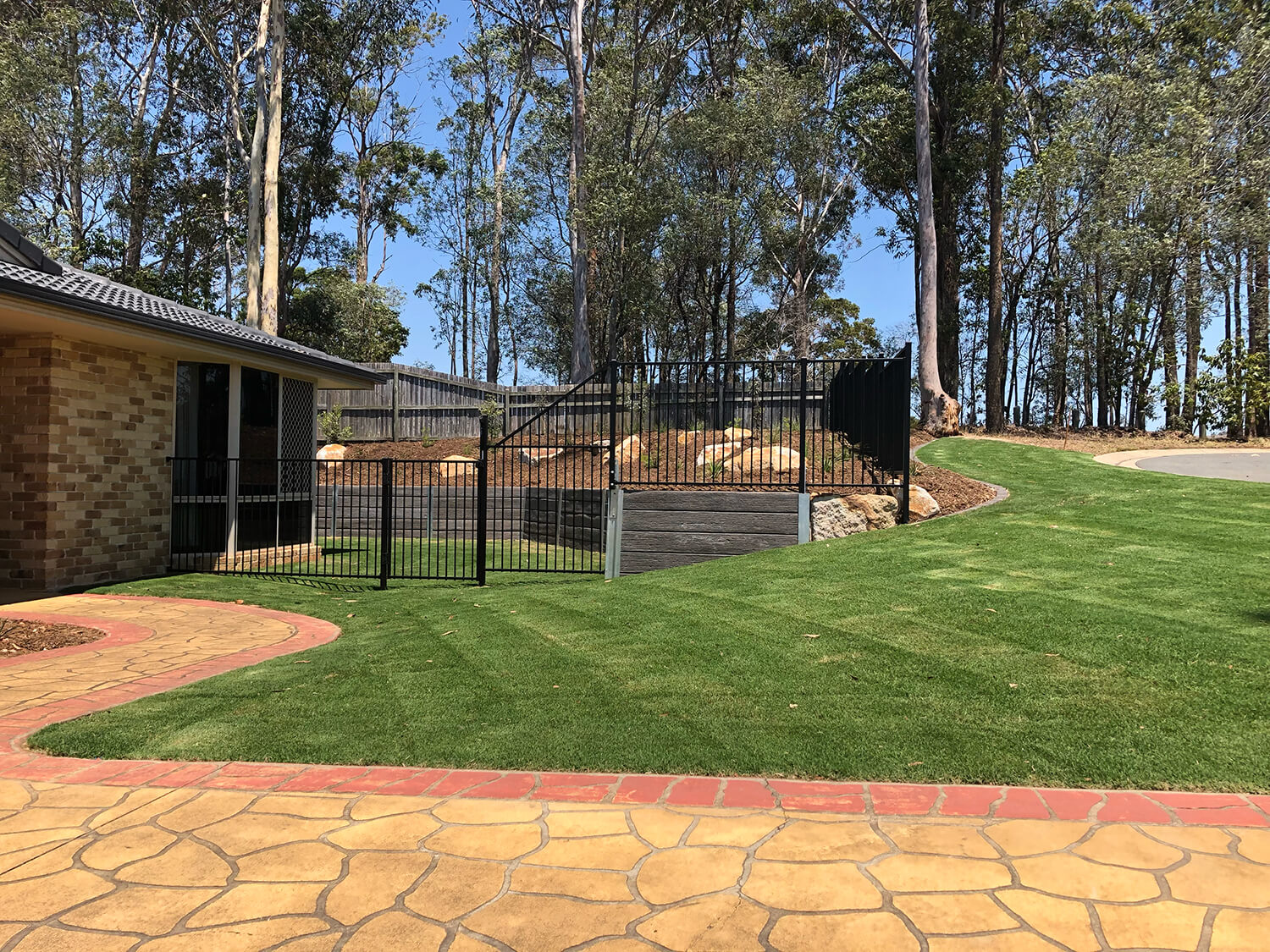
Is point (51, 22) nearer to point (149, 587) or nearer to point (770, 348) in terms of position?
point (149, 587)

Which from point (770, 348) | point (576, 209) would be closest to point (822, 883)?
point (576, 209)

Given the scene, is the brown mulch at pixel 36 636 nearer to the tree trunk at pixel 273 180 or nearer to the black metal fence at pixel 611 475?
the black metal fence at pixel 611 475

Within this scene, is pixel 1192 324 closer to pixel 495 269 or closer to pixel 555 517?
pixel 555 517

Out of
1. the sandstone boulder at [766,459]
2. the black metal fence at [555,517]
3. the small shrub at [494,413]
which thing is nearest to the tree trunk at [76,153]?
the small shrub at [494,413]

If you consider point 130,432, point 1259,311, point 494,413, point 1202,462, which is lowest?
point 1202,462

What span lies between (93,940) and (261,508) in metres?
9.09

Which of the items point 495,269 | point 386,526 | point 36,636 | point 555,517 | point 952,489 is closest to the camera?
point 36,636

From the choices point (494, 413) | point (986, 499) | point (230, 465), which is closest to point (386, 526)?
point (230, 465)

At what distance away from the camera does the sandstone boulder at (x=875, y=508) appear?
886 cm

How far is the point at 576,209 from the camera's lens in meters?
20.7

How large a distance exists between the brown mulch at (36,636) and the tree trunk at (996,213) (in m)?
22.0

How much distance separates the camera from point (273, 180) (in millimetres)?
20984

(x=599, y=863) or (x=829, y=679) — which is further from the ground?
(x=829, y=679)

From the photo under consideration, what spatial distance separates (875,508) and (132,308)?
8624mm
